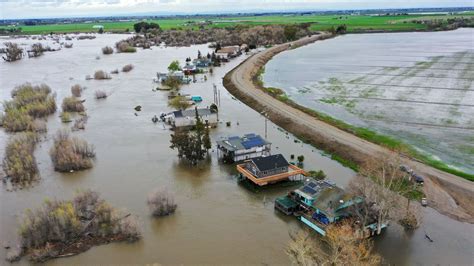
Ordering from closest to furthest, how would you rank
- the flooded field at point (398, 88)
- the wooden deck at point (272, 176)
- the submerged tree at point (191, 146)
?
1. the wooden deck at point (272, 176)
2. the submerged tree at point (191, 146)
3. the flooded field at point (398, 88)

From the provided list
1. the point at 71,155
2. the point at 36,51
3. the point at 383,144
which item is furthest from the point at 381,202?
the point at 36,51

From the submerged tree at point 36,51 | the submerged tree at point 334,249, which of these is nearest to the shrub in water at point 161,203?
the submerged tree at point 334,249

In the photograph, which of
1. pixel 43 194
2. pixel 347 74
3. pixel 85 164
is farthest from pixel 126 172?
pixel 347 74

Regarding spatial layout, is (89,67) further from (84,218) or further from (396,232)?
(396,232)

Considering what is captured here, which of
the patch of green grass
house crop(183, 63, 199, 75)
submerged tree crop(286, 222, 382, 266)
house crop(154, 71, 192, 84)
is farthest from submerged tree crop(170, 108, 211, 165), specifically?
house crop(183, 63, 199, 75)

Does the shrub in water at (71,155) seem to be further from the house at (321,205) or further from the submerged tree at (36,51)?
the submerged tree at (36,51)

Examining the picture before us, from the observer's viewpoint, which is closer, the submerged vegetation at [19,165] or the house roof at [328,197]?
the house roof at [328,197]

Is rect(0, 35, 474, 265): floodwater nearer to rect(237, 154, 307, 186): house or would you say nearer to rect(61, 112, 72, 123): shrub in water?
rect(61, 112, 72, 123): shrub in water
